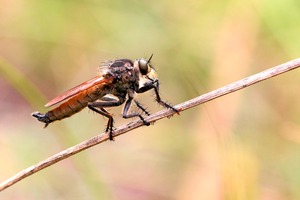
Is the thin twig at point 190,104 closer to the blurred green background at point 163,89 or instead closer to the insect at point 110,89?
the insect at point 110,89

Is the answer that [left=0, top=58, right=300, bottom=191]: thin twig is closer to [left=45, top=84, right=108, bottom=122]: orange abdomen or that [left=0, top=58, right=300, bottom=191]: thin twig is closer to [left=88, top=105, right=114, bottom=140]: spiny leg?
[left=88, top=105, right=114, bottom=140]: spiny leg

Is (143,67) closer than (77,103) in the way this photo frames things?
No

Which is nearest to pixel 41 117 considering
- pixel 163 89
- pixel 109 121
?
pixel 109 121

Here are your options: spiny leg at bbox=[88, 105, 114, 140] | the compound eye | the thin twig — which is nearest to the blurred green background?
the compound eye

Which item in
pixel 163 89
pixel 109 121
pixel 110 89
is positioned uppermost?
pixel 110 89

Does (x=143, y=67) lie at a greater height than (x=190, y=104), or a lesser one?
greater

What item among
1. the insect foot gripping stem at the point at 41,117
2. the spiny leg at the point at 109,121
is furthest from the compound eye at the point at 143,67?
the insect foot gripping stem at the point at 41,117

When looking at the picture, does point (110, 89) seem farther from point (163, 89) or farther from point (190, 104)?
point (163, 89)
